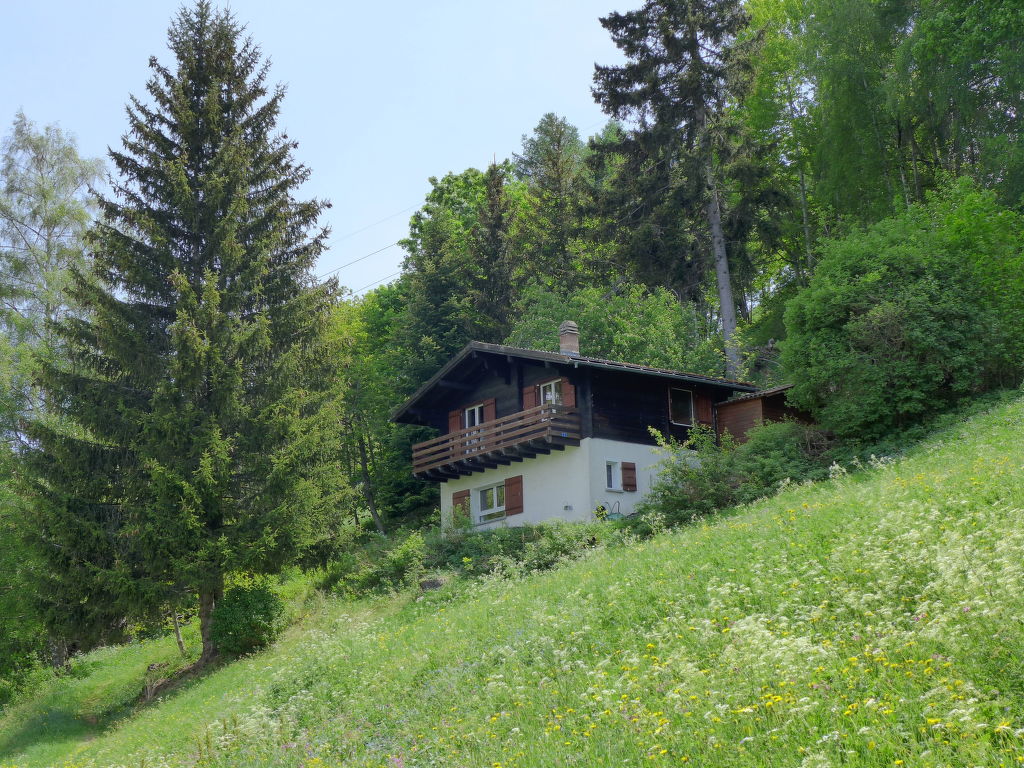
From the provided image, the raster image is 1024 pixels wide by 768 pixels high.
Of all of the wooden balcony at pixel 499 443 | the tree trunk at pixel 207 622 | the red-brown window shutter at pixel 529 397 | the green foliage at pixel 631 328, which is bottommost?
the tree trunk at pixel 207 622

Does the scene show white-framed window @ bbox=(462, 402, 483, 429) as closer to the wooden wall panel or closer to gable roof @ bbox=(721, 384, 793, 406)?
the wooden wall panel

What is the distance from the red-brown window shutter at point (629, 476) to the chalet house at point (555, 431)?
0.12 feet

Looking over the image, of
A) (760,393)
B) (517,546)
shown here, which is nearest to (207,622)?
(517,546)

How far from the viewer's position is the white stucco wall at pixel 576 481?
30484 millimetres

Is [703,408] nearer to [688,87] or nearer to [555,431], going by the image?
[555,431]

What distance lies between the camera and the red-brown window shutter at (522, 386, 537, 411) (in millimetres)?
33562

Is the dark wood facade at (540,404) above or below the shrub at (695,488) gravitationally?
above

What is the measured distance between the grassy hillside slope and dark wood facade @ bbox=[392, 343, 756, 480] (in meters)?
11.9

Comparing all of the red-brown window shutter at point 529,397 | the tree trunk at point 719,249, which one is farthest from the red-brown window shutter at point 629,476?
the tree trunk at point 719,249

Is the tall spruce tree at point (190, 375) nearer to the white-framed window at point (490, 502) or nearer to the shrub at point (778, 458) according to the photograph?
the white-framed window at point (490, 502)

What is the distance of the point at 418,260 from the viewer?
44188mm

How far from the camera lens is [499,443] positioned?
32.5 metres

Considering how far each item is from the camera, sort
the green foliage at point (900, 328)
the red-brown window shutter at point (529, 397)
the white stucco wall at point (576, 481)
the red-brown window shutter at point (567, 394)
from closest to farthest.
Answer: the green foliage at point (900, 328), the white stucco wall at point (576, 481), the red-brown window shutter at point (567, 394), the red-brown window shutter at point (529, 397)

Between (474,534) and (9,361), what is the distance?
1788 centimetres
